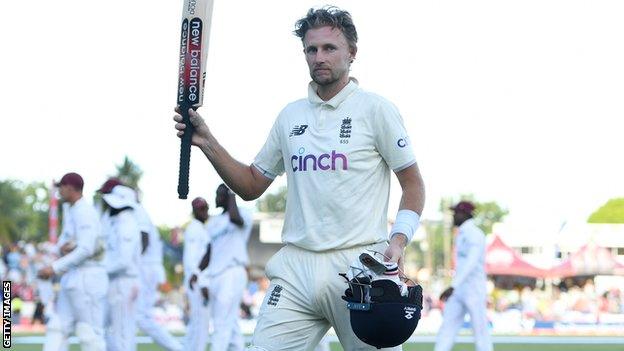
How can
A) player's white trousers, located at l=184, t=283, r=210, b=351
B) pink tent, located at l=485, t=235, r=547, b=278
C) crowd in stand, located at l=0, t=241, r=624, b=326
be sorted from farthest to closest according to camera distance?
pink tent, located at l=485, t=235, r=547, b=278
crowd in stand, located at l=0, t=241, r=624, b=326
player's white trousers, located at l=184, t=283, r=210, b=351

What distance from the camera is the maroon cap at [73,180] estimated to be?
13.0 meters

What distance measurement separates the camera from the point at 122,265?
14219mm

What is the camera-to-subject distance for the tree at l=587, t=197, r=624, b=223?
12781 centimetres

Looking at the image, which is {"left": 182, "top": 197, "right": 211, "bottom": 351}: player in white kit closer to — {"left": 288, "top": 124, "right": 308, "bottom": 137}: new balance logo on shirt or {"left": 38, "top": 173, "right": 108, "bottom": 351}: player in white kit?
{"left": 38, "top": 173, "right": 108, "bottom": 351}: player in white kit

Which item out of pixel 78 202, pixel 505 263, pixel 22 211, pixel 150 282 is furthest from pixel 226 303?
pixel 22 211

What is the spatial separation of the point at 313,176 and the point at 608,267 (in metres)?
56.9

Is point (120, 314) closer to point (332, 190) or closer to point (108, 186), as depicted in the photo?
point (108, 186)

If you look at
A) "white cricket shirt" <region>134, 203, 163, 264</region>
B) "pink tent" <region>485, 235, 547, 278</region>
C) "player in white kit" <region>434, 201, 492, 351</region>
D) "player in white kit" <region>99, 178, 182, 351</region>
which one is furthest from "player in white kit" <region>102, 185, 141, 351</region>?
"pink tent" <region>485, 235, 547, 278</region>

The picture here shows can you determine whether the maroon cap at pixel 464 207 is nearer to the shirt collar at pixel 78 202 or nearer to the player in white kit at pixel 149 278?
the player in white kit at pixel 149 278

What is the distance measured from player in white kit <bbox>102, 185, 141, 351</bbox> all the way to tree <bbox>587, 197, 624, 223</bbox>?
11601cm

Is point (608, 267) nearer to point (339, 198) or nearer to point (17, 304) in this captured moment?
point (17, 304)

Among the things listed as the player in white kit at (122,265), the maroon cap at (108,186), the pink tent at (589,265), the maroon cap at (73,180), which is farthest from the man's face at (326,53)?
the pink tent at (589,265)

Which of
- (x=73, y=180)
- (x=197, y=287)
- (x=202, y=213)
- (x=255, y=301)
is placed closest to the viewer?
(x=73, y=180)

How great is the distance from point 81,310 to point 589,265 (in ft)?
169
